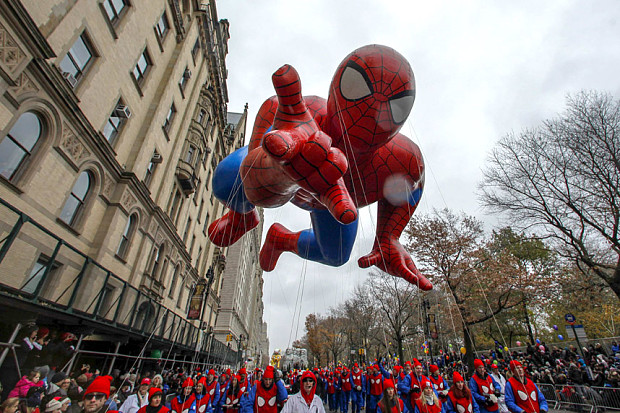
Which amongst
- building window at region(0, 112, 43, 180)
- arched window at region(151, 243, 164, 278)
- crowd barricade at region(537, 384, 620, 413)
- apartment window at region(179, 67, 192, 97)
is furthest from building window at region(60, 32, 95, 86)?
crowd barricade at region(537, 384, 620, 413)

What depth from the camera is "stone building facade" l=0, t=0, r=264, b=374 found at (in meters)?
6.29

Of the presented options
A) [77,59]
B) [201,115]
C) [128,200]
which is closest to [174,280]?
[128,200]

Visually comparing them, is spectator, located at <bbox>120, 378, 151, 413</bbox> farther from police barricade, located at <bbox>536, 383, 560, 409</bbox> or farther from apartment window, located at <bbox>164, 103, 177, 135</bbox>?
police barricade, located at <bbox>536, 383, 560, 409</bbox>

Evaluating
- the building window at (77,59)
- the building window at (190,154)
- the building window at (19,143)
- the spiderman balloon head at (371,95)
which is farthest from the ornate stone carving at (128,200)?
the spiderman balloon head at (371,95)

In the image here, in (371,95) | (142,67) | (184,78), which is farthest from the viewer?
(184,78)

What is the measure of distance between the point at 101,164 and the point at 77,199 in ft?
4.61

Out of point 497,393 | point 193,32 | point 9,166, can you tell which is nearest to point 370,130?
point 497,393

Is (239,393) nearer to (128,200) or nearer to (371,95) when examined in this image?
(371,95)

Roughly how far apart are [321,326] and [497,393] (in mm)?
41689

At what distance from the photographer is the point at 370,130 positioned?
10.4 ft

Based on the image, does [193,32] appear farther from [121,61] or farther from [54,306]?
[54,306]

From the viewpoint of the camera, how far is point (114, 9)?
10781 millimetres

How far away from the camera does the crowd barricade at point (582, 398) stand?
345 inches

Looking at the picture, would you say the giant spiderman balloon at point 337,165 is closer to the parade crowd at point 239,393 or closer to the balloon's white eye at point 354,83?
the balloon's white eye at point 354,83
